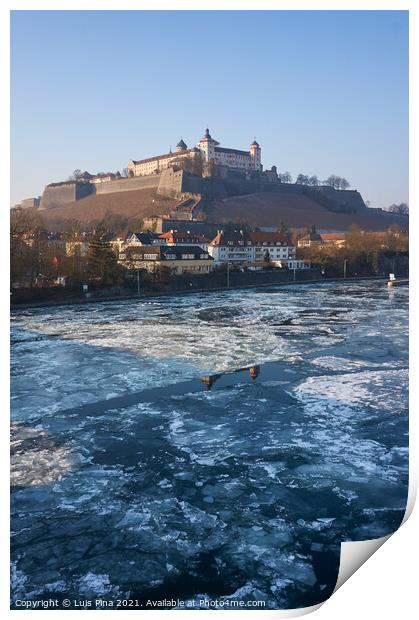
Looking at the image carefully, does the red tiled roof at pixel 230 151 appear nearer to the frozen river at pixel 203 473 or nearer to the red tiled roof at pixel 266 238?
the red tiled roof at pixel 266 238

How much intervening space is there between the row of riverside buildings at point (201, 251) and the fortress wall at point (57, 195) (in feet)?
66.6

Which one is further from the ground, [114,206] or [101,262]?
[114,206]

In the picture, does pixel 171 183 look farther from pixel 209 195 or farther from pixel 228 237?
pixel 228 237

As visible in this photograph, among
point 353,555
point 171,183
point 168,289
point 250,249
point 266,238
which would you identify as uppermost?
point 171,183

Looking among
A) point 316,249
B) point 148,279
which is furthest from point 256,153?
point 148,279

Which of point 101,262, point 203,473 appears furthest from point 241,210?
point 203,473

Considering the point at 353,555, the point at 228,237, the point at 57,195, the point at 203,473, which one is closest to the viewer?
the point at 353,555

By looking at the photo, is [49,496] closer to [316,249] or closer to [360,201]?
[316,249]

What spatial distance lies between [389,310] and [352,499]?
31.7ft

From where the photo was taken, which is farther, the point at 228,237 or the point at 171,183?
the point at 171,183

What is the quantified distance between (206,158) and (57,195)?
496 inches

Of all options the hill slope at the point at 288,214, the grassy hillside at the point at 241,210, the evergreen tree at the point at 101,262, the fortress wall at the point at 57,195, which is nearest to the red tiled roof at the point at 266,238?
the grassy hillside at the point at 241,210

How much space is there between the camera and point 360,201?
47.7 metres

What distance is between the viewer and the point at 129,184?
41.7 m
